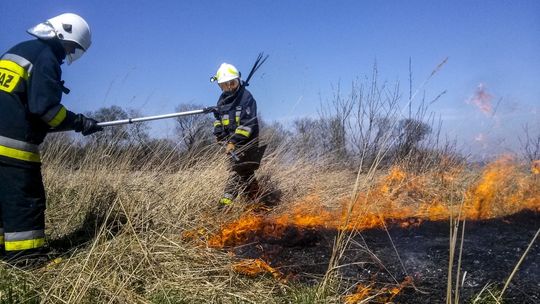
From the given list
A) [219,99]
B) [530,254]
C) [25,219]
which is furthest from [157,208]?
[530,254]

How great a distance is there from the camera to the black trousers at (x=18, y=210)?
3.26 m

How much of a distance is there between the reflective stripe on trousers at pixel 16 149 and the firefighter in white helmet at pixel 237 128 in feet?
7.91

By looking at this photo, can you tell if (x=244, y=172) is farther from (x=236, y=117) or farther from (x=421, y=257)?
(x=421, y=257)

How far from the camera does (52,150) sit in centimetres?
685

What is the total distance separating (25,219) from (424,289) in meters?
3.12

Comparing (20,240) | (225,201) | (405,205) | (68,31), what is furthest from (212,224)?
(405,205)

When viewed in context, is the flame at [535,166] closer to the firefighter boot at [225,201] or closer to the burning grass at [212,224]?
the burning grass at [212,224]

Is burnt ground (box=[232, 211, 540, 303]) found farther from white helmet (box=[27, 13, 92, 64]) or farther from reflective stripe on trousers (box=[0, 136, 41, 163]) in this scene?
white helmet (box=[27, 13, 92, 64])

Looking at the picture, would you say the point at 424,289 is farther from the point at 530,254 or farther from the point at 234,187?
the point at 234,187

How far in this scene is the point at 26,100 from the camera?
11.2 feet

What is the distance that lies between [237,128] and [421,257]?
3.16 meters

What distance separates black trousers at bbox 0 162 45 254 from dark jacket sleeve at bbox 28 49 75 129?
0.48 meters

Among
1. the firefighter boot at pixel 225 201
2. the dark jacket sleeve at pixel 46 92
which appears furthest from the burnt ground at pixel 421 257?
the dark jacket sleeve at pixel 46 92

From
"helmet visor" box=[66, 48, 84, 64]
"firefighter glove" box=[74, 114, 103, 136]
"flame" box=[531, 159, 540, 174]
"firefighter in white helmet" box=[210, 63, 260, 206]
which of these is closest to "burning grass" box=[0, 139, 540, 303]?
"flame" box=[531, 159, 540, 174]
